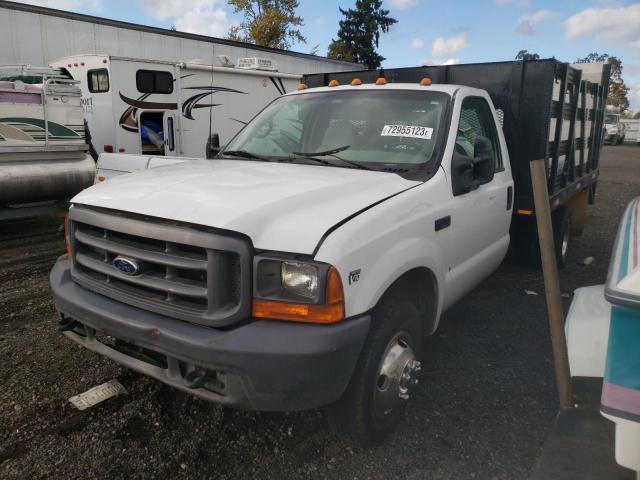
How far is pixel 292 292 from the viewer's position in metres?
2.28

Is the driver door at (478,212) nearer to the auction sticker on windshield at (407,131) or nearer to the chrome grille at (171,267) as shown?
the auction sticker on windshield at (407,131)

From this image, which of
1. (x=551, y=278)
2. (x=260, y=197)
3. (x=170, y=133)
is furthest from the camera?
(x=170, y=133)

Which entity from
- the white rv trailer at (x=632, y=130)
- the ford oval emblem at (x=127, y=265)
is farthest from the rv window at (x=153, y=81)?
the white rv trailer at (x=632, y=130)

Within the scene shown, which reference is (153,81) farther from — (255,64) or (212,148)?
(212,148)

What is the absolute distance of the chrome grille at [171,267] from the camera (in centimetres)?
226

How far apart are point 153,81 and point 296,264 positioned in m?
9.35

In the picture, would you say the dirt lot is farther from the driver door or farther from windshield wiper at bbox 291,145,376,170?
windshield wiper at bbox 291,145,376,170

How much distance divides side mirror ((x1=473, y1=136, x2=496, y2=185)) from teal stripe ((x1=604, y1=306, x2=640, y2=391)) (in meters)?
1.72

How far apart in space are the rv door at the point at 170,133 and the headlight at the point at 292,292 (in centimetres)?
925

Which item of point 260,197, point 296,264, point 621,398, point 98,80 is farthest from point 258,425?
point 98,80

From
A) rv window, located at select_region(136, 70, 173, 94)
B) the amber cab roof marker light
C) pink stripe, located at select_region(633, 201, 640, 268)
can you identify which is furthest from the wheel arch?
rv window, located at select_region(136, 70, 173, 94)

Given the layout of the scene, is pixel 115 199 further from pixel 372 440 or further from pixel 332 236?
pixel 372 440

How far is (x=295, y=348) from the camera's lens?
218 cm

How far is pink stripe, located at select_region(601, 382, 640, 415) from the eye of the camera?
1841 millimetres
